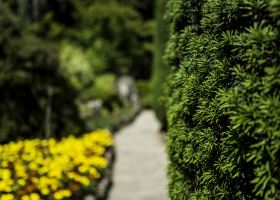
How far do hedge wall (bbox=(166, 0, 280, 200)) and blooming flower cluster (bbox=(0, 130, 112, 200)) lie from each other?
4.23 ft

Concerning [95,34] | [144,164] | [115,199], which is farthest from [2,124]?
[95,34]

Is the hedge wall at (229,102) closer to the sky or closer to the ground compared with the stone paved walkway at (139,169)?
closer to the sky

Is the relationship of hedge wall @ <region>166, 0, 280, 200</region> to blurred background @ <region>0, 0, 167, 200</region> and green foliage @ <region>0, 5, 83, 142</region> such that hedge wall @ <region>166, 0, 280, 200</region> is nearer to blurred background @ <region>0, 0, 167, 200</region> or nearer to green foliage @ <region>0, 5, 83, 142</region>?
blurred background @ <region>0, 0, 167, 200</region>

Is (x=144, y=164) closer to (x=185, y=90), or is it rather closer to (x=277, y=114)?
(x=185, y=90)

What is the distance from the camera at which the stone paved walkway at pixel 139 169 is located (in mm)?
7090

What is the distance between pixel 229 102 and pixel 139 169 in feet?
22.3

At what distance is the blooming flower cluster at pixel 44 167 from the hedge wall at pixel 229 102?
4.23 feet

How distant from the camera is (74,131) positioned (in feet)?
27.9

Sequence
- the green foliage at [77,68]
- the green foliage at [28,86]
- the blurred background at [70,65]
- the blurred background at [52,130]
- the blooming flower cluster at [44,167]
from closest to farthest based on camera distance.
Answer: the blooming flower cluster at [44,167]
the blurred background at [52,130]
the green foliage at [28,86]
the blurred background at [70,65]
the green foliage at [77,68]

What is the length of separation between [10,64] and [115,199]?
3.20m

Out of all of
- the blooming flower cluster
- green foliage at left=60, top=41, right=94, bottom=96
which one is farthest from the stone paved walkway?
green foliage at left=60, top=41, right=94, bottom=96

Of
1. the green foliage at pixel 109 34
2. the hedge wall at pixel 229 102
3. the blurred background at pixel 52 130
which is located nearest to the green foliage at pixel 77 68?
the blurred background at pixel 52 130

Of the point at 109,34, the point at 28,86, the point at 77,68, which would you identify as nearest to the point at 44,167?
the point at 28,86

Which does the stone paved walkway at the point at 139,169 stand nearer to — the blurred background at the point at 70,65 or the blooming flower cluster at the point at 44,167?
the blooming flower cluster at the point at 44,167
